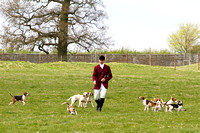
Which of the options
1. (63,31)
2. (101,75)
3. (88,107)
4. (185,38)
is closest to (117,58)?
(63,31)

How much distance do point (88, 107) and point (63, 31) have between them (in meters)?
38.1

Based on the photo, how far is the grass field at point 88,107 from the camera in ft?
33.8

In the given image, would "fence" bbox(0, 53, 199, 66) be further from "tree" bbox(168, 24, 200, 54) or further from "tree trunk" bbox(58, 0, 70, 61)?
"tree" bbox(168, 24, 200, 54)

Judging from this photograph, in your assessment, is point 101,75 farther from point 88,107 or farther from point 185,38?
point 185,38

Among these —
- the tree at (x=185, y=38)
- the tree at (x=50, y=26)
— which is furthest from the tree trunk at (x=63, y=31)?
the tree at (x=185, y=38)

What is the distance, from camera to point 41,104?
18266 mm

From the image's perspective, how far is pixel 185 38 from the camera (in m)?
81.4

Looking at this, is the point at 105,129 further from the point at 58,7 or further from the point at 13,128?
the point at 58,7

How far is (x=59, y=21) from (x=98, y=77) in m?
40.3

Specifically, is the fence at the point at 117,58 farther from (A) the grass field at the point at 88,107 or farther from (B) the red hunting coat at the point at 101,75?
(B) the red hunting coat at the point at 101,75

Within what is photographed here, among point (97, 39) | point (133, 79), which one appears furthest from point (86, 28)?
point (133, 79)

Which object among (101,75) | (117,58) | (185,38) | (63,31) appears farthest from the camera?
(185,38)

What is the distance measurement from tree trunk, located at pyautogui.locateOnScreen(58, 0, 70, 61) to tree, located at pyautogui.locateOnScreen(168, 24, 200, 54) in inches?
1370

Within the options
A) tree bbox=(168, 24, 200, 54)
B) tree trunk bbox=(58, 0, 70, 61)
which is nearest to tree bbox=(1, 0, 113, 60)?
tree trunk bbox=(58, 0, 70, 61)
